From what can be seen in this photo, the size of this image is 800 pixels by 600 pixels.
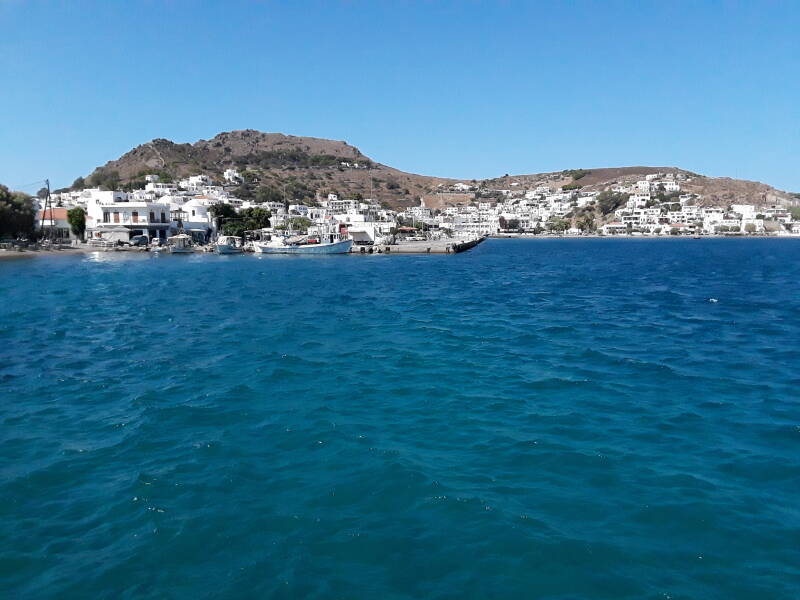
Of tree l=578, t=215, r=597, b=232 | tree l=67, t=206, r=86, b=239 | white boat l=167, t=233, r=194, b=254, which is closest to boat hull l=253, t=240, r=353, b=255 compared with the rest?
white boat l=167, t=233, r=194, b=254

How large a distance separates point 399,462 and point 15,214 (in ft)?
239

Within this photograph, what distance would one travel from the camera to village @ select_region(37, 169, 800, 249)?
8019cm

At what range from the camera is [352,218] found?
94.3 meters

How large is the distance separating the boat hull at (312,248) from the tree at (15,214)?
26471mm

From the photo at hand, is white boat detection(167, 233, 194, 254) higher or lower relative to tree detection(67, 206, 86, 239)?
lower

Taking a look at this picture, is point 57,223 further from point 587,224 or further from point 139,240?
point 587,224

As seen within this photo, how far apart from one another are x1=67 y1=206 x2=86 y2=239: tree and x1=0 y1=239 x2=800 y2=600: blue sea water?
6572 centimetres

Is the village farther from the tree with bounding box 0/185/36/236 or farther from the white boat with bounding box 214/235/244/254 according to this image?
the white boat with bounding box 214/235/244/254

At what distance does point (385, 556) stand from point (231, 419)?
215 inches

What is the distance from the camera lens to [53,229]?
78.4m

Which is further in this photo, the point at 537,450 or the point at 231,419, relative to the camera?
the point at 231,419

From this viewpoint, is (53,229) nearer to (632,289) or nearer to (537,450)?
(632,289)

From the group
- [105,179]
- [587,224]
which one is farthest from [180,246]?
[587,224]

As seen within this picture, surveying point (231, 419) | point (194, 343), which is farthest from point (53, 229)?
point (231, 419)
